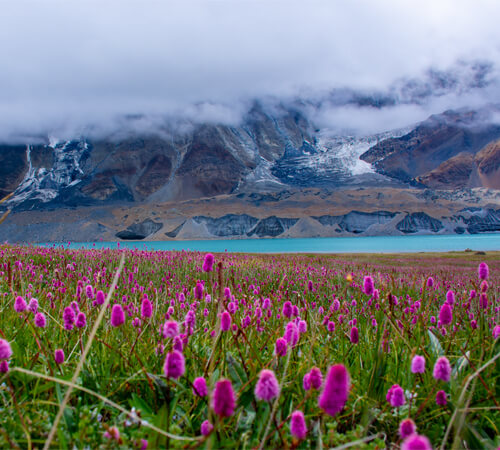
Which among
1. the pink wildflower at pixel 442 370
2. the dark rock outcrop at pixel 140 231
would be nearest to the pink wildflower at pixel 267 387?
the pink wildflower at pixel 442 370

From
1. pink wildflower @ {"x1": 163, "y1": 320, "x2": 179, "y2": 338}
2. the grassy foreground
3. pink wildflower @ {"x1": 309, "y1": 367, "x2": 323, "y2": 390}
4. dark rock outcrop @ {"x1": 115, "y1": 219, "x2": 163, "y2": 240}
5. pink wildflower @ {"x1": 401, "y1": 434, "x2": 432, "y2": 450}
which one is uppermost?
pink wildflower @ {"x1": 163, "y1": 320, "x2": 179, "y2": 338}

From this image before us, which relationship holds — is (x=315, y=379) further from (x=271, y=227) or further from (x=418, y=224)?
(x=418, y=224)

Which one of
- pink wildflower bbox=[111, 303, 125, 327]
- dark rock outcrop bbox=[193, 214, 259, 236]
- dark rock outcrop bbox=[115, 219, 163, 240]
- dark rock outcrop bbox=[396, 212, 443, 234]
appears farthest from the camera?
dark rock outcrop bbox=[115, 219, 163, 240]

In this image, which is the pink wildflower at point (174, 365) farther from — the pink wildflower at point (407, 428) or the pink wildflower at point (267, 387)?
the pink wildflower at point (407, 428)

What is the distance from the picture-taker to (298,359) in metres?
2.53

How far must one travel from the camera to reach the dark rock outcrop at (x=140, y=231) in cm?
17825

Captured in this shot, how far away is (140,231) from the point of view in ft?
589

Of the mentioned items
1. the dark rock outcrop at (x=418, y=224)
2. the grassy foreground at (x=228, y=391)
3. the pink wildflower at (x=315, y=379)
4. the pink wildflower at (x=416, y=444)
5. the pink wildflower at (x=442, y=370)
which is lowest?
the dark rock outcrop at (x=418, y=224)

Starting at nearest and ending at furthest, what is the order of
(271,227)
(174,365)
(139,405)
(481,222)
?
1. (174,365)
2. (139,405)
3. (481,222)
4. (271,227)

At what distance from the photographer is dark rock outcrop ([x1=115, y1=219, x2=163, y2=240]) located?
178250 mm

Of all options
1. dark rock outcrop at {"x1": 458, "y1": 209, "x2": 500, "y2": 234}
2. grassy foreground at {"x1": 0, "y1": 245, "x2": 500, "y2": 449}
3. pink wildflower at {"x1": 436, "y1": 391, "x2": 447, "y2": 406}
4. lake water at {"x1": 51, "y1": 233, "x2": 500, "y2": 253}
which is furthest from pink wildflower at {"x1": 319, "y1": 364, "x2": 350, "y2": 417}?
dark rock outcrop at {"x1": 458, "y1": 209, "x2": 500, "y2": 234}

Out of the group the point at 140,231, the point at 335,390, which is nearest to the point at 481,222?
the point at 140,231

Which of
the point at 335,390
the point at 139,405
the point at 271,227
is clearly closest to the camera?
the point at 335,390

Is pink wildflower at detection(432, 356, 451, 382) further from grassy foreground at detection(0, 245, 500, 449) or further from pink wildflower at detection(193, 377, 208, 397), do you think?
pink wildflower at detection(193, 377, 208, 397)
